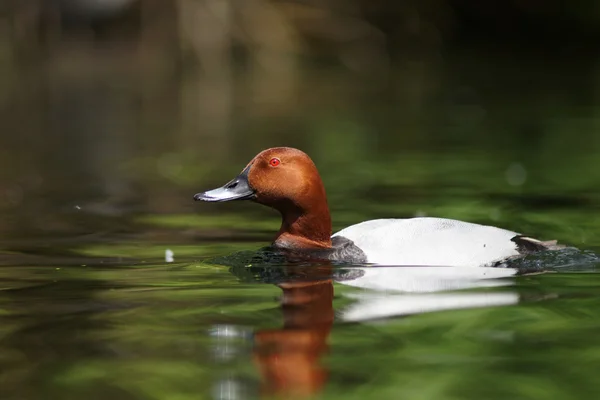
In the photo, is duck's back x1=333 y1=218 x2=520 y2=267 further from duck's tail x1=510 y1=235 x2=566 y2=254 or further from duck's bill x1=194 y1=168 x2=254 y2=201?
duck's bill x1=194 y1=168 x2=254 y2=201

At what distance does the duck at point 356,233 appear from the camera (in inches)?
256

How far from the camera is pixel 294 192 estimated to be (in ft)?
22.6

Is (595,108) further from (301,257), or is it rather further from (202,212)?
(301,257)

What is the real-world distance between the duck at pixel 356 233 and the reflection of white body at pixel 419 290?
12 centimetres

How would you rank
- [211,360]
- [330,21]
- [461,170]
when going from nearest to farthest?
[211,360], [461,170], [330,21]

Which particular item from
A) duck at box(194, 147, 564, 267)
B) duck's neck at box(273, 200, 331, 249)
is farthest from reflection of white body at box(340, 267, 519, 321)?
duck's neck at box(273, 200, 331, 249)

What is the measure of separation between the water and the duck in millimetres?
211

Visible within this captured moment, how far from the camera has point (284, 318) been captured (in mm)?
5270

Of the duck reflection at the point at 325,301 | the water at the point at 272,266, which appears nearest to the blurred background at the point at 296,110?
the water at the point at 272,266

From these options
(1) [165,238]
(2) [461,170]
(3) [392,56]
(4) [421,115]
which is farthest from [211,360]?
(3) [392,56]

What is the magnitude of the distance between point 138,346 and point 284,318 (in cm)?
68

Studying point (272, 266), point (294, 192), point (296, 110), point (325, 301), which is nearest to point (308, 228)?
point (294, 192)

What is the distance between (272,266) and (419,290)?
3.62ft

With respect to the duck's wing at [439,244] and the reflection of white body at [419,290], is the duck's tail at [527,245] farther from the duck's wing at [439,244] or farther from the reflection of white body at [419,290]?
the reflection of white body at [419,290]
